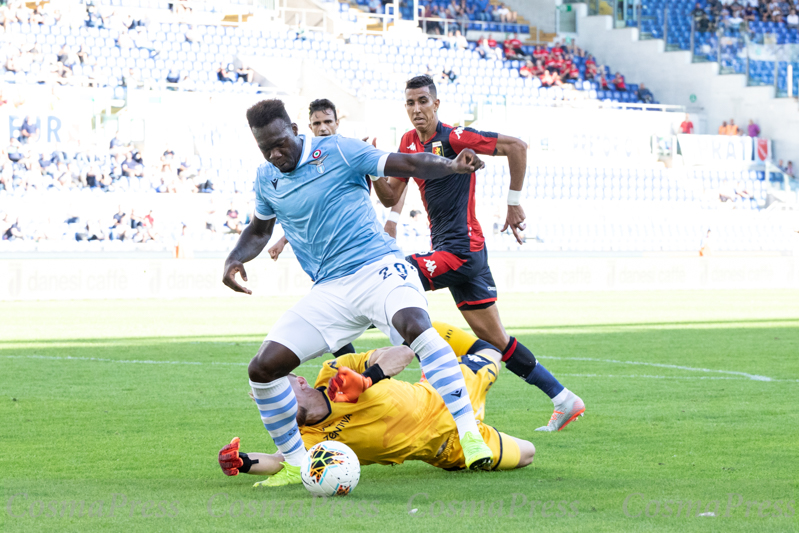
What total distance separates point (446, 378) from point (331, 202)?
3.61 feet

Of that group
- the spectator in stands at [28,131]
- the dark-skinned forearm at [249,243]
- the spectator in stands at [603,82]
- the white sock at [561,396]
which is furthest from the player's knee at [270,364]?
the spectator in stands at [603,82]

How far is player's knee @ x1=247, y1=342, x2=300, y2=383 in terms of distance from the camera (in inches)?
196

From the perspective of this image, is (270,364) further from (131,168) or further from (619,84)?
(619,84)

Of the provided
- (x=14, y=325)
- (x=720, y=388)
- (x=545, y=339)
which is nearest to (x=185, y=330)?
(x=14, y=325)

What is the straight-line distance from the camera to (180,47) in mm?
29625

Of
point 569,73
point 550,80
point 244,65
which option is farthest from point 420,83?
point 569,73

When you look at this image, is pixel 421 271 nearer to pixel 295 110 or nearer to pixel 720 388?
pixel 720 388

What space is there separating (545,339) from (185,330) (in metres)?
5.25

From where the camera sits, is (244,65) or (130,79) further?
(244,65)

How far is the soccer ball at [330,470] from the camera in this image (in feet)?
15.6

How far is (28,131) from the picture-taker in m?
24.9

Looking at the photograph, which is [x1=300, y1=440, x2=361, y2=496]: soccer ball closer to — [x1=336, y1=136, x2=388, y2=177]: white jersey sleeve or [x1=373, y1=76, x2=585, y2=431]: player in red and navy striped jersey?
[x1=336, y1=136, x2=388, y2=177]: white jersey sleeve

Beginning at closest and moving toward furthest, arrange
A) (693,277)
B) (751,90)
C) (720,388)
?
1. (720,388)
2. (693,277)
3. (751,90)

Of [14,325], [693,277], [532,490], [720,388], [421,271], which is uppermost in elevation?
[421,271]
